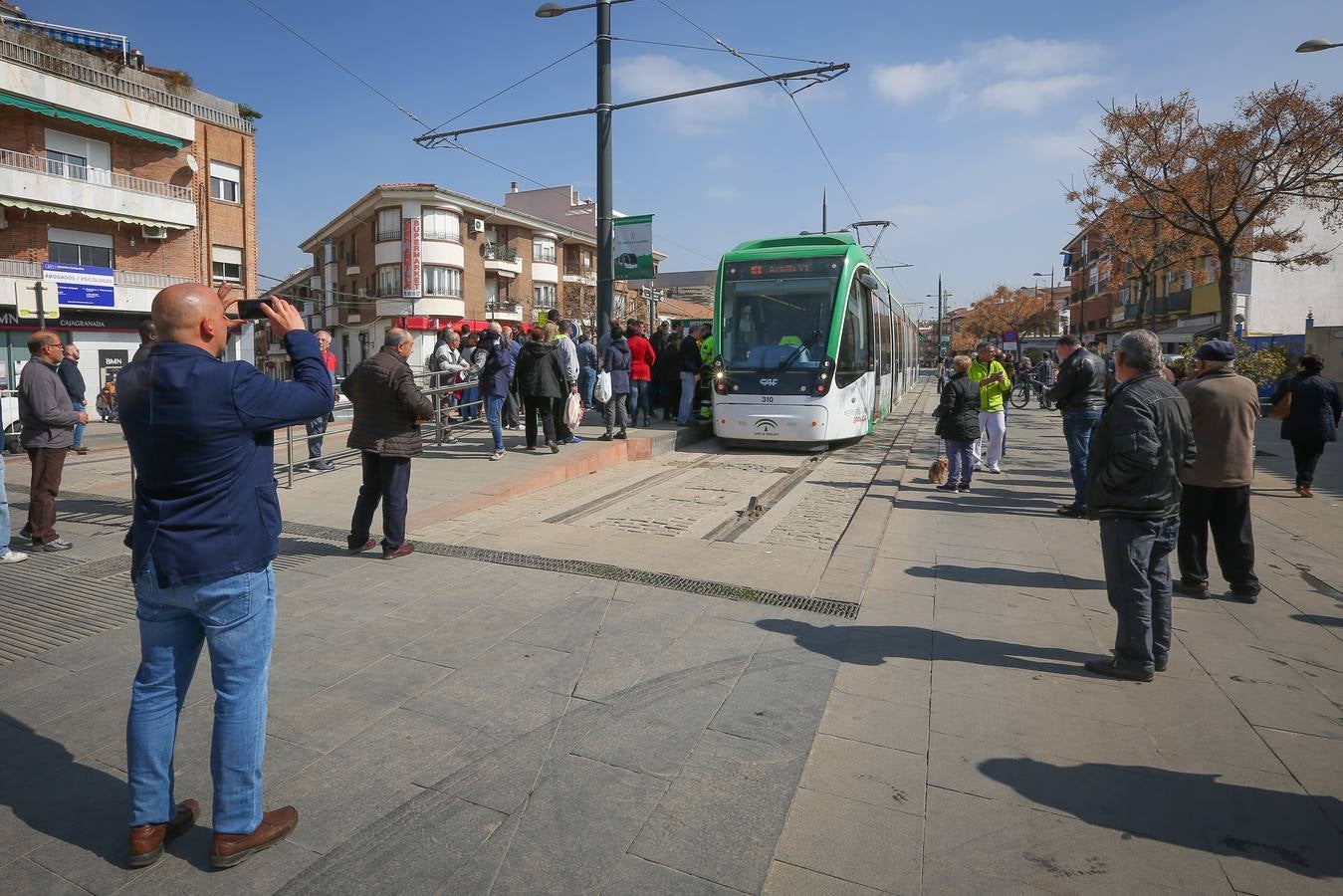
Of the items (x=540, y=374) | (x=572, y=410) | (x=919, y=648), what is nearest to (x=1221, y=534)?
(x=919, y=648)

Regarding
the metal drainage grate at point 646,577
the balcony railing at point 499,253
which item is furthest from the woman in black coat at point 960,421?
the balcony railing at point 499,253

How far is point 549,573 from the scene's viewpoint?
562 centimetres

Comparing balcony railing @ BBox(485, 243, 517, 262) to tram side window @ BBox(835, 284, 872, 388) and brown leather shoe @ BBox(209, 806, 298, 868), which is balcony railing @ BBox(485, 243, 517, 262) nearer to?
tram side window @ BBox(835, 284, 872, 388)

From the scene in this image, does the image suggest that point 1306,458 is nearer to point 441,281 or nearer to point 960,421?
point 960,421

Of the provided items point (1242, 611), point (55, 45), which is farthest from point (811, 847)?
point (55, 45)

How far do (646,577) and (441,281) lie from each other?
41.0 m

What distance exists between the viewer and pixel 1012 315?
74375mm

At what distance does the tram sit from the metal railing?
24.2 metres

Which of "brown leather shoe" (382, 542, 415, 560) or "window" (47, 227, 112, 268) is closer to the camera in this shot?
"brown leather shoe" (382, 542, 415, 560)

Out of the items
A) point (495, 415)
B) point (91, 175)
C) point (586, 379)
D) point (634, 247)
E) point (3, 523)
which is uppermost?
point (91, 175)

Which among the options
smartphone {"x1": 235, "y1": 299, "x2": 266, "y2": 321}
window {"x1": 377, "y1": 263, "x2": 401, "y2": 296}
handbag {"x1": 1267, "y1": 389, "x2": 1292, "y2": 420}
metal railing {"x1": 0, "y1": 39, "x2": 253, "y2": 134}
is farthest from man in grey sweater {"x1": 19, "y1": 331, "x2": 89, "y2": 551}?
window {"x1": 377, "y1": 263, "x2": 401, "y2": 296}

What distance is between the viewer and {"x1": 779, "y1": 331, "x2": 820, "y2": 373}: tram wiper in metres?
12.5

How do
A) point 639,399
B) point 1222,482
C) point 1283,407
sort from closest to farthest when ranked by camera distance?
point 1222,482 → point 1283,407 → point 639,399

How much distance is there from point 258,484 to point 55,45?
103 feet
